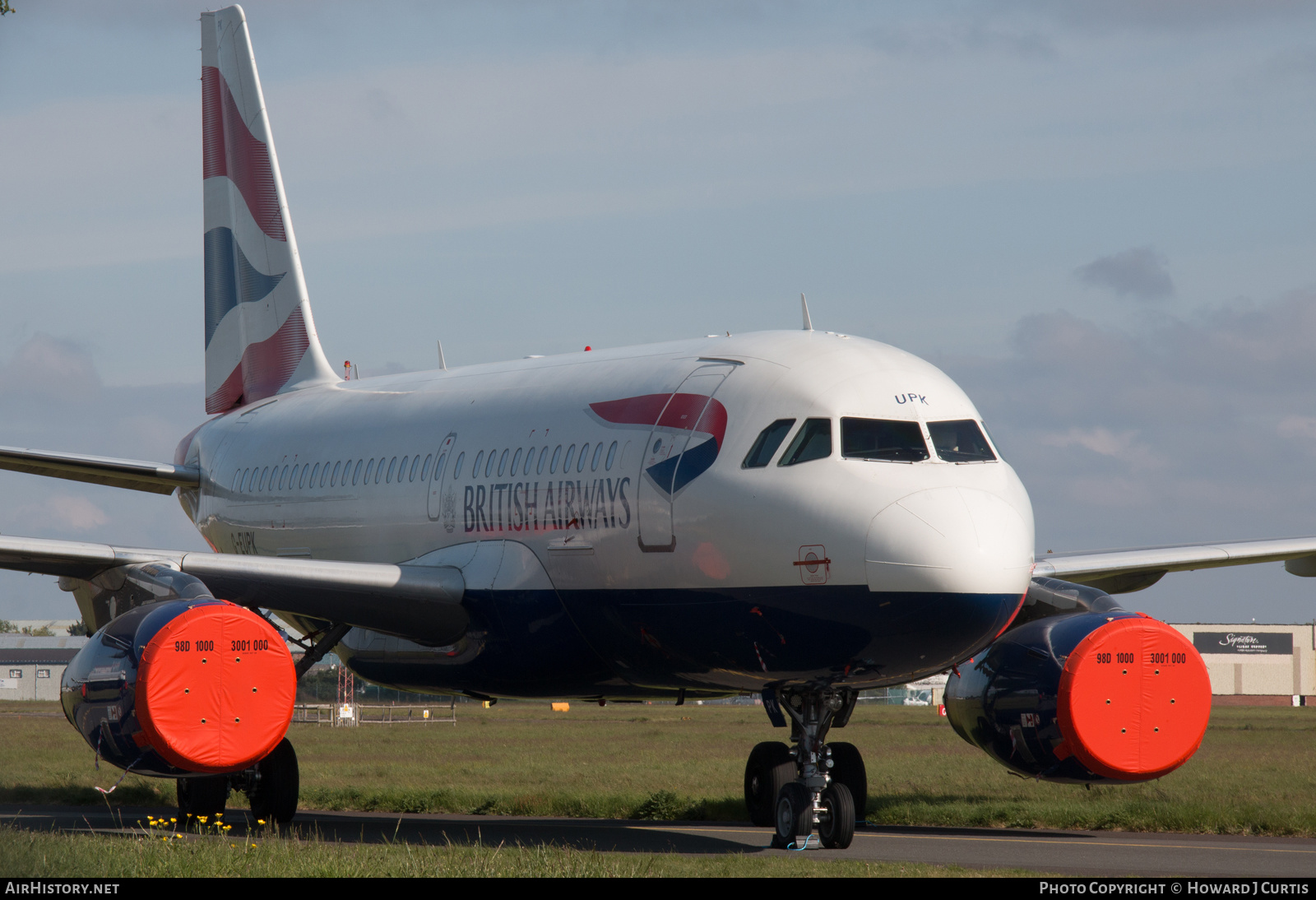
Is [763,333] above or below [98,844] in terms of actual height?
above

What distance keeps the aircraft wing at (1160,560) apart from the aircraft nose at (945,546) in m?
4.13

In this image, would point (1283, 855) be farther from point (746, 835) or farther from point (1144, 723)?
point (746, 835)

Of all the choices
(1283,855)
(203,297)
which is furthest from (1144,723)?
(203,297)

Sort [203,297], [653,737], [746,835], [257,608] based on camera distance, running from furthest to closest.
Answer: [653,737] < [203,297] < [257,608] < [746,835]

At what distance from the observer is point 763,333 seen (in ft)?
52.7

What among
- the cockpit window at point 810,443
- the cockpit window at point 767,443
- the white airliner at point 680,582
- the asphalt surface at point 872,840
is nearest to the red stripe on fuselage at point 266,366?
the white airliner at point 680,582

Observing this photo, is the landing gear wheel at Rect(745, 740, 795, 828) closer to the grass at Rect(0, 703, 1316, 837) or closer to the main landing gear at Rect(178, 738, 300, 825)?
the grass at Rect(0, 703, 1316, 837)

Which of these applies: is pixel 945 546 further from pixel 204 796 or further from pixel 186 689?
pixel 204 796

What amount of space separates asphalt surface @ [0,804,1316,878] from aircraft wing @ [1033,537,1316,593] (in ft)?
8.90

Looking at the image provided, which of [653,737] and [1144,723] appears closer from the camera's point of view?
[1144,723]

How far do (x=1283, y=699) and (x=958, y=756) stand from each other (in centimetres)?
8283

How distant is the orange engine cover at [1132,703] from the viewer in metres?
15.1
